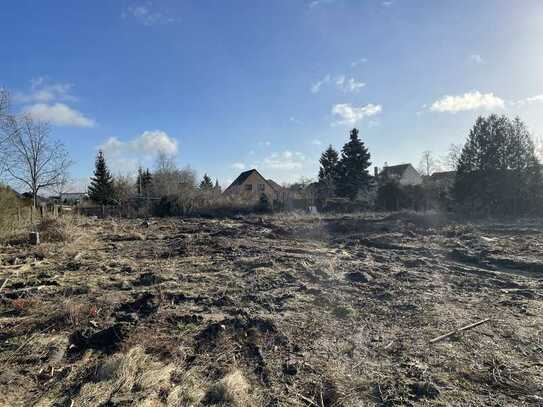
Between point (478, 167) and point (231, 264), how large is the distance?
20.6 m

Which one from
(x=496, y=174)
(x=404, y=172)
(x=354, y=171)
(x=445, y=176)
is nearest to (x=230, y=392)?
(x=496, y=174)

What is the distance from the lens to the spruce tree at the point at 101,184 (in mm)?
33219

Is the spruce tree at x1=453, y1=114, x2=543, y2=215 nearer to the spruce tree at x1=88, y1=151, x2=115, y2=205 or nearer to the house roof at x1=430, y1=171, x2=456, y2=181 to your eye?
the house roof at x1=430, y1=171, x2=456, y2=181

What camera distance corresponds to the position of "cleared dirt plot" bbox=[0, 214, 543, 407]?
2.88m

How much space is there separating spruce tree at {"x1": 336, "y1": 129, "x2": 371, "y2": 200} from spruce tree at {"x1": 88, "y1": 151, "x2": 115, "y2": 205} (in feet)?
77.5

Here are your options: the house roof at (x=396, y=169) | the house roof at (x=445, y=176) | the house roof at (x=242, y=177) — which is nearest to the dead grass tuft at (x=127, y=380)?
the house roof at (x=445, y=176)

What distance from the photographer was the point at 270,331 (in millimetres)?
4070

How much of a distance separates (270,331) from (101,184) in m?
34.5

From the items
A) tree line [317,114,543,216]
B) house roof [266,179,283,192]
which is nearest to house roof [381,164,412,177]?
house roof [266,179,283,192]

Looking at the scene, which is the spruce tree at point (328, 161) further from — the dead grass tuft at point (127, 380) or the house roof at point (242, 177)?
the dead grass tuft at point (127, 380)

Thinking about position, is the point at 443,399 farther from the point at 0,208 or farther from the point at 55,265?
the point at 0,208

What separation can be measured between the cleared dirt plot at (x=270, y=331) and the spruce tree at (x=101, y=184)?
26939 millimetres

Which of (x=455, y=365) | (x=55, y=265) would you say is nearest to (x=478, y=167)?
(x=455, y=365)

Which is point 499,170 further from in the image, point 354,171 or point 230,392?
point 230,392
